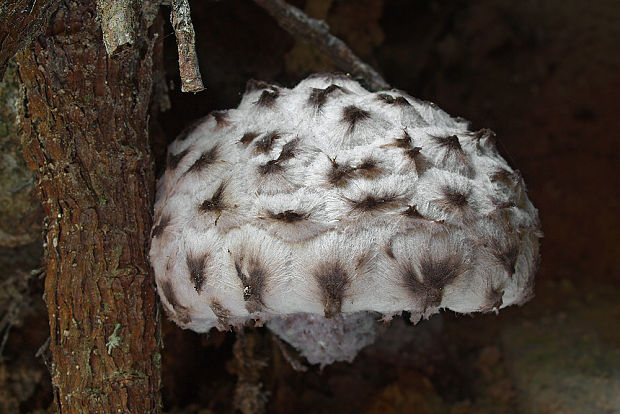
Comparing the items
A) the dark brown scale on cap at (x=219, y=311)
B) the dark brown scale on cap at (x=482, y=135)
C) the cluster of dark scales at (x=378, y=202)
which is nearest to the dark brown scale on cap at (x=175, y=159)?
the dark brown scale on cap at (x=219, y=311)

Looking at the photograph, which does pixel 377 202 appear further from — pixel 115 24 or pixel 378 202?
pixel 115 24

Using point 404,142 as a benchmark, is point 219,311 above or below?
below

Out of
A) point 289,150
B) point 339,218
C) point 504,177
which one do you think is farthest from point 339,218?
point 504,177

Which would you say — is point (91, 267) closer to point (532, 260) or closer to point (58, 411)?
point (58, 411)

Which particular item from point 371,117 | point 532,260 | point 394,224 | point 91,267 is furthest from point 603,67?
point 91,267

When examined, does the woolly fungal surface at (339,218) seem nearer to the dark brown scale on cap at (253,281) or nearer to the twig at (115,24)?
the dark brown scale on cap at (253,281)

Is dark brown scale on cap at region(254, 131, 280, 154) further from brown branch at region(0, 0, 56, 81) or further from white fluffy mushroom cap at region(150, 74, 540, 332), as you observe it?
brown branch at region(0, 0, 56, 81)

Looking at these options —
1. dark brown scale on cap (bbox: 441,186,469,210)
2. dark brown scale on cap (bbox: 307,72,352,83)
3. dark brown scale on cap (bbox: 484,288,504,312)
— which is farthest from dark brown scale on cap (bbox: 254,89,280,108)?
dark brown scale on cap (bbox: 484,288,504,312)
